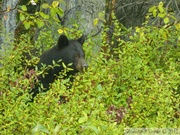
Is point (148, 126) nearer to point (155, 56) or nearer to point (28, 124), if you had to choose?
point (28, 124)

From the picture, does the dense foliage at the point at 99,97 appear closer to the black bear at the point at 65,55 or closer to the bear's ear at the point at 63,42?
the black bear at the point at 65,55

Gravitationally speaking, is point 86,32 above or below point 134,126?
above

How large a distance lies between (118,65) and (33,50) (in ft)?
7.22

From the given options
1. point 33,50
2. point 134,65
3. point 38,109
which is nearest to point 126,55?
point 134,65

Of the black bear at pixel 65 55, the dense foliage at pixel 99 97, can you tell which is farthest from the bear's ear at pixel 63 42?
the dense foliage at pixel 99 97

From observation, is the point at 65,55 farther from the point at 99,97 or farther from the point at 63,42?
the point at 99,97

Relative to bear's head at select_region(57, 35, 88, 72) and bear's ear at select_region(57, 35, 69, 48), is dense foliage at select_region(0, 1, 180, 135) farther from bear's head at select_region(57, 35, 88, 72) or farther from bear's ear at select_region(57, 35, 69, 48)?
bear's ear at select_region(57, 35, 69, 48)

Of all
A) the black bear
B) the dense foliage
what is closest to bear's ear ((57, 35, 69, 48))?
the black bear

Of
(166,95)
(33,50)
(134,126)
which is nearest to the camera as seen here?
(134,126)

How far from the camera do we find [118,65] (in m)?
7.53

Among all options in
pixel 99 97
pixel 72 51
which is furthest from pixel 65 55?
pixel 99 97

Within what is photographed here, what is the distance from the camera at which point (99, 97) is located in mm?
4203

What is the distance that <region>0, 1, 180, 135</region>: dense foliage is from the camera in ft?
→ 14.8

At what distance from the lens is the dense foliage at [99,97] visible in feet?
14.8
